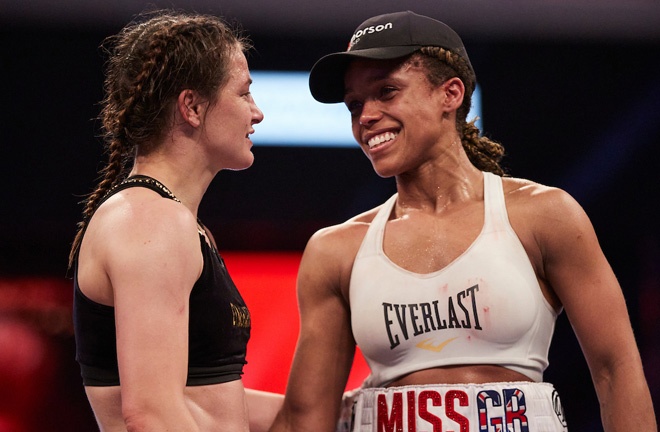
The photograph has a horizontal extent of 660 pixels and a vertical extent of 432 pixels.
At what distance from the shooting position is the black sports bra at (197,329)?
160 centimetres

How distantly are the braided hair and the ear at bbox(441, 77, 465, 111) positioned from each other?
0.69 m

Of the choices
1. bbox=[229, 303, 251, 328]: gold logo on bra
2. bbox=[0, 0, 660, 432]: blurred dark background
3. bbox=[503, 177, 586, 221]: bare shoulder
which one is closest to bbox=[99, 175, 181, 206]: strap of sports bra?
bbox=[229, 303, 251, 328]: gold logo on bra

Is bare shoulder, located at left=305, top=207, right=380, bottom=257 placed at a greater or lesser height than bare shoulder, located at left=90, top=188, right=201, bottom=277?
lesser

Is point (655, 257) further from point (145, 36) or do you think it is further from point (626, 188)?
point (145, 36)

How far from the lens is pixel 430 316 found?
2023 millimetres

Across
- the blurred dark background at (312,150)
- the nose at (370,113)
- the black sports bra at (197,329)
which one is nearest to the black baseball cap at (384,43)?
the nose at (370,113)

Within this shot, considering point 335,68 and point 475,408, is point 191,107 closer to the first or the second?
point 335,68

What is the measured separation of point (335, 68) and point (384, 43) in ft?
0.52

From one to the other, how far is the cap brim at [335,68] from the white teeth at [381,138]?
196mm

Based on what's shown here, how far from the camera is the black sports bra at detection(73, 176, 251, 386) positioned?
1.60 m

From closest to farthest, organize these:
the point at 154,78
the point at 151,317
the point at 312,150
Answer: the point at 151,317, the point at 154,78, the point at 312,150

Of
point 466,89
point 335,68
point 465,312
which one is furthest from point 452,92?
point 465,312

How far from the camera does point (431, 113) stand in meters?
2.23

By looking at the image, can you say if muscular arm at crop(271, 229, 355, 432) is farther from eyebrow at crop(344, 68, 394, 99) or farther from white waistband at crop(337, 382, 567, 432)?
eyebrow at crop(344, 68, 394, 99)
